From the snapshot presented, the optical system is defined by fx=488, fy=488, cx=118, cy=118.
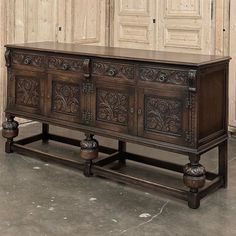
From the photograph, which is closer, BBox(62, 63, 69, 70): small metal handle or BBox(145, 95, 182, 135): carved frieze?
BBox(145, 95, 182, 135): carved frieze

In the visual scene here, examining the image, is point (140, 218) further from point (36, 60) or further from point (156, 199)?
point (36, 60)

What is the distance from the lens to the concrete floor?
3.06m

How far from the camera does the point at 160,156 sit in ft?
15.1

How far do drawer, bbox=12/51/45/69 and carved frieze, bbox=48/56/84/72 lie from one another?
0.36 ft

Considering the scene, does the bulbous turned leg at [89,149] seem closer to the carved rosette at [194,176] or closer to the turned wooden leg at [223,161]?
the carved rosette at [194,176]

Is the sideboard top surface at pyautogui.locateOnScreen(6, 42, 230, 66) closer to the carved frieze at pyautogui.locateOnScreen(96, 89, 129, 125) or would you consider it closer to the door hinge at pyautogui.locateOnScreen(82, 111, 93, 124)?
the carved frieze at pyautogui.locateOnScreen(96, 89, 129, 125)

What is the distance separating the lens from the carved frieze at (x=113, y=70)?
142 inches

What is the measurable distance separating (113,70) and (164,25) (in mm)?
2442

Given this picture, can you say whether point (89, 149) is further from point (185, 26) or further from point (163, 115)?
point (185, 26)

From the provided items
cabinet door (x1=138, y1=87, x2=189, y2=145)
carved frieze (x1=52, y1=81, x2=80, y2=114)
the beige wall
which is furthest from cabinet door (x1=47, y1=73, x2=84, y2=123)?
the beige wall

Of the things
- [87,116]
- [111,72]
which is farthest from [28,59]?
[111,72]

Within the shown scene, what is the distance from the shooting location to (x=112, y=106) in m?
3.77

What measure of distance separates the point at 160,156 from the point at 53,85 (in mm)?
1227

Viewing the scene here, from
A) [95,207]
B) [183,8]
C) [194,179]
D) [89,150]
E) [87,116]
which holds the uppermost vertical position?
[183,8]
